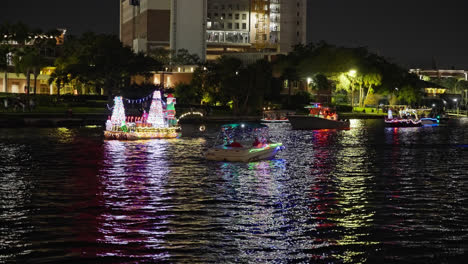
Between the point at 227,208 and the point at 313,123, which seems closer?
the point at 227,208

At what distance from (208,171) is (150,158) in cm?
920

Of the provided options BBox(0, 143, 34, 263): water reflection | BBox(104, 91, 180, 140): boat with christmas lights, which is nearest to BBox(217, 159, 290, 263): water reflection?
BBox(0, 143, 34, 263): water reflection

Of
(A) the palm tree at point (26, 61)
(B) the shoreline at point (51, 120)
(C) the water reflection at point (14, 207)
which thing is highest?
(A) the palm tree at point (26, 61)

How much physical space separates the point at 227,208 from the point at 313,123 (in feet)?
235

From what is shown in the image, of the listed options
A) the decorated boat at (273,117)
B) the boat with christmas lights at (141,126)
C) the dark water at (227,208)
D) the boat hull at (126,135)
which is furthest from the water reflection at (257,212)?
the decorated boat at (273,117)

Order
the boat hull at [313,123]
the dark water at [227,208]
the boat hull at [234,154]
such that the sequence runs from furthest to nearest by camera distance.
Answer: the boat hull at [313,123]
the boat hull at [234,154]
the dark water at [227,208]

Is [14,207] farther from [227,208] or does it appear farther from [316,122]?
[316,122]

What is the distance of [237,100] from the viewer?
12812 centimetres

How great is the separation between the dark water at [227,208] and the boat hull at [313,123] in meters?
42.9

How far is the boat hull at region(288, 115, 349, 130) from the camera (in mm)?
98812

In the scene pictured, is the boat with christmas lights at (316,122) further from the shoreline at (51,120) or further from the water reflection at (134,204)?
the water reflection at (134,204)

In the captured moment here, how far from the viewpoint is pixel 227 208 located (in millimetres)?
29656

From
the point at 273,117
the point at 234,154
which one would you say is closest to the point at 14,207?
the point at 234,154

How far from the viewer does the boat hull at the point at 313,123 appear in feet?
324
